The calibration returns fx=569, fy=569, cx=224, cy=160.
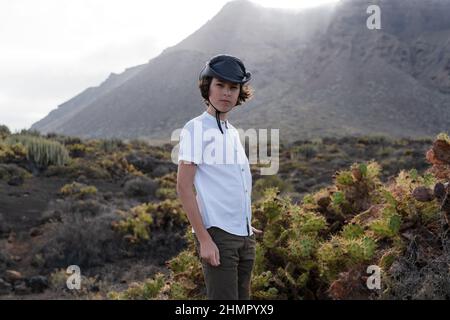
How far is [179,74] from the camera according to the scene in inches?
3359

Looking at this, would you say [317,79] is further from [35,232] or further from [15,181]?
[35,232]

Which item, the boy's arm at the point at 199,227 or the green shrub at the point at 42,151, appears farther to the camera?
the green shrub at the point at 42,151

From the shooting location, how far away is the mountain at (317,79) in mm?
61594

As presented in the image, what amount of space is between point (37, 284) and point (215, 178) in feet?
19.9

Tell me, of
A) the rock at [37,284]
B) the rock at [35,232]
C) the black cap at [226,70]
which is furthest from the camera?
the rock at [35,232]

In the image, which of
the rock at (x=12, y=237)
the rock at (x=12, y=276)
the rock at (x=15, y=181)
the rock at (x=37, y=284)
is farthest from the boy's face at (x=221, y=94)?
the rock at (x=15, y=181)

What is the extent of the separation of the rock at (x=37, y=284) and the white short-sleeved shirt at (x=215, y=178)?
19.4 feet

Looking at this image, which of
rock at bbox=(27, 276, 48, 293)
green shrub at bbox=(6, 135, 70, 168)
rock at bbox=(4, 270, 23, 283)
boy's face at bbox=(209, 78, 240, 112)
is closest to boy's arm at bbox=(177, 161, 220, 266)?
boy's face at bbox=(209, 78, 240, 112)

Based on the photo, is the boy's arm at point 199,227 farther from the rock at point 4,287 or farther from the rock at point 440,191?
the rock at point 4,287

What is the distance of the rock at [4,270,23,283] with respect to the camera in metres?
8.53

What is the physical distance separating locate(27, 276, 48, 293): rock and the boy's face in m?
6.01

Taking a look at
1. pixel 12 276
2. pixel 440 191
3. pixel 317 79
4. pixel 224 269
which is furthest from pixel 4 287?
pixel 317 79

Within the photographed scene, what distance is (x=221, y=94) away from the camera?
313 centimetres
